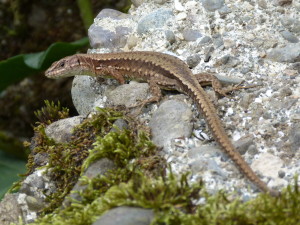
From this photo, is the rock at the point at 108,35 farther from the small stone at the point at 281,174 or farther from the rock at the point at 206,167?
the small stone at the point at 281,174

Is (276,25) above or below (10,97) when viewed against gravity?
above

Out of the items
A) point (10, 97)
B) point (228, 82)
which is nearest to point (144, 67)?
point (228, 82)

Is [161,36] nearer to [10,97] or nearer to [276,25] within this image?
[276,25]

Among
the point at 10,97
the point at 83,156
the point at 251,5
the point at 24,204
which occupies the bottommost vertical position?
the point at 10,97

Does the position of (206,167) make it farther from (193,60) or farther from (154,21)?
(154,21)

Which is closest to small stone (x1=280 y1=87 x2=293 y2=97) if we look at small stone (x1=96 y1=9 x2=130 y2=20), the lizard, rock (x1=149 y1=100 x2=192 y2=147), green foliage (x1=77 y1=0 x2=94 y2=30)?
the lizard

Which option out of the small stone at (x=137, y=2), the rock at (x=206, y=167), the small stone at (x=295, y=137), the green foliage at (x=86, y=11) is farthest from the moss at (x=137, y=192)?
the green foliage at (x=86, y=11)

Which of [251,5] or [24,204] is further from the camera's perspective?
[251,5]

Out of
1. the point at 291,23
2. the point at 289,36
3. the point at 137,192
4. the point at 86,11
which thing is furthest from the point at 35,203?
the point at 86,11
